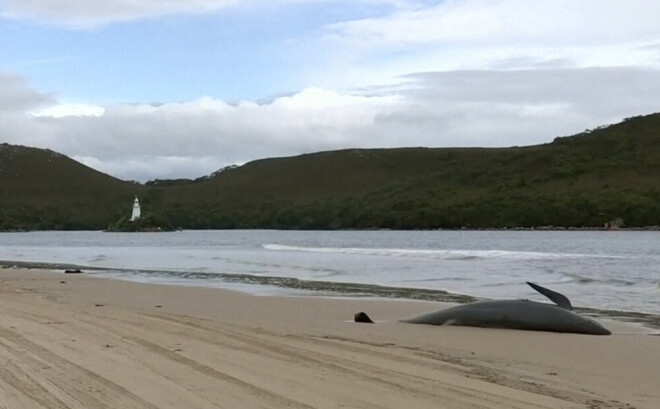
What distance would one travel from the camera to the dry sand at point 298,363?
6.28 m

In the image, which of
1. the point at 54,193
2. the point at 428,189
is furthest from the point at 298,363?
the point at 54,193

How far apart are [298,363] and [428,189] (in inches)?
5428

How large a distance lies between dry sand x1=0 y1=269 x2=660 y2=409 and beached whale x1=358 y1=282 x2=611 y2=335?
1.17 ft

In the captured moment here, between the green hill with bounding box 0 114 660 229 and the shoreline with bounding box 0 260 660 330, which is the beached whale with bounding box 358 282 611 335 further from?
the green hill with bounding box 0 114 660 229

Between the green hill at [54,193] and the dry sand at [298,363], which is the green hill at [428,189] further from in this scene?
the dry sand at [298,363]

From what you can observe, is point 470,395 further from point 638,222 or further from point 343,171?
point 343,171

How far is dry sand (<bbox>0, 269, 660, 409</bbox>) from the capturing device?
20.6ft

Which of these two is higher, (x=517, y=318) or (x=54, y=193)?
(x=54, y=193)

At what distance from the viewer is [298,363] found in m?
7.92

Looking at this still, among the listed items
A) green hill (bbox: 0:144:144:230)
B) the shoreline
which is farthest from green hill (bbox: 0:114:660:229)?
the shoreline

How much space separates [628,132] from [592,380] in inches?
5971

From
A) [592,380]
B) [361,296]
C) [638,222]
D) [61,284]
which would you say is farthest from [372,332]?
[638,222]

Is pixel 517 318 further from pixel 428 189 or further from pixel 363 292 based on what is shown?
pixel 428 189

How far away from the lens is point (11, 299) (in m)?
15.5
